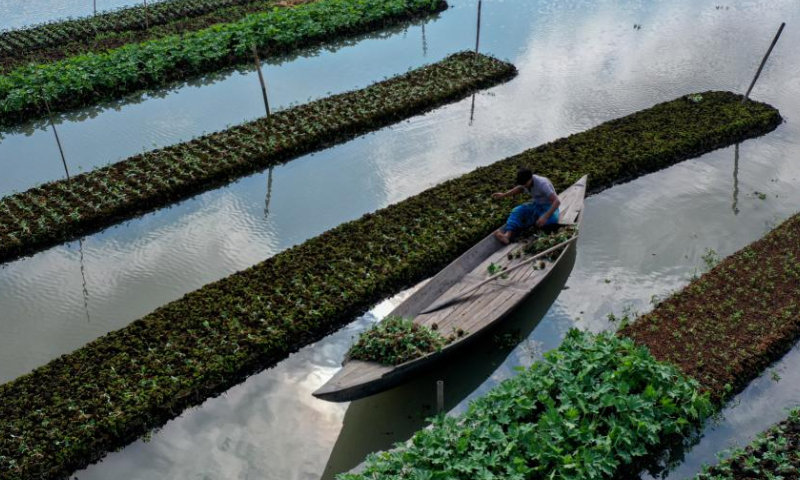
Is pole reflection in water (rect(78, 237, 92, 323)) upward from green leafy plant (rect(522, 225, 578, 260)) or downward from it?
downward

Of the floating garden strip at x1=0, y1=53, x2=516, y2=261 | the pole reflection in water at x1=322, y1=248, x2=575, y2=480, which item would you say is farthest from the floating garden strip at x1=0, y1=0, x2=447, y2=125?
the pole reflection in water at x1=322, y1=248, x2=575, y2=480

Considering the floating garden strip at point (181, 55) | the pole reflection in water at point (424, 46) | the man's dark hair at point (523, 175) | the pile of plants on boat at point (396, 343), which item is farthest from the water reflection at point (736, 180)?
the floating garden strip at point (181, 55)

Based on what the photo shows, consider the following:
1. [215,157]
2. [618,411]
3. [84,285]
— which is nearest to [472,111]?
[215,157]

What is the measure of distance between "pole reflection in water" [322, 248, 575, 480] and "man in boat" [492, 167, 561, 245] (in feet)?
3.90

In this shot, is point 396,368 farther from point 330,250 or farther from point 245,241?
point 245,241

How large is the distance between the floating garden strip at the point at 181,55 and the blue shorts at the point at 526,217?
24.9 ft

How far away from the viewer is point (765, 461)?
8.10m

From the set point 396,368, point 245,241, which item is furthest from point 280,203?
point 396,368

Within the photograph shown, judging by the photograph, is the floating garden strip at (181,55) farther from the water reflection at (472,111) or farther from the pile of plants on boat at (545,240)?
the pile of plants on boat at (545,240)

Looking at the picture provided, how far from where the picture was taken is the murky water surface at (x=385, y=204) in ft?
29.9

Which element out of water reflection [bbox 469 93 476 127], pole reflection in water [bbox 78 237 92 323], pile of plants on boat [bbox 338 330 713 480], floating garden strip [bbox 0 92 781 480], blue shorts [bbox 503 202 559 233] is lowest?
pole reflection in water [bbox 78 237 92 323]

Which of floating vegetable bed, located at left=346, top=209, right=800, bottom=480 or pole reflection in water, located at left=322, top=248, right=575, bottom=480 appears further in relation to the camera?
pole reflection in water, located at left=322, top=248, right=575, bottom=480

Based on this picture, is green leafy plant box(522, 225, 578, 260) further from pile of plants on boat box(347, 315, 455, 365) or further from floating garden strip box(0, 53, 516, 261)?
floating garden strip box(0, 53, 516, 261)

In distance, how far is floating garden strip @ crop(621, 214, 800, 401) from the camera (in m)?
9.34
